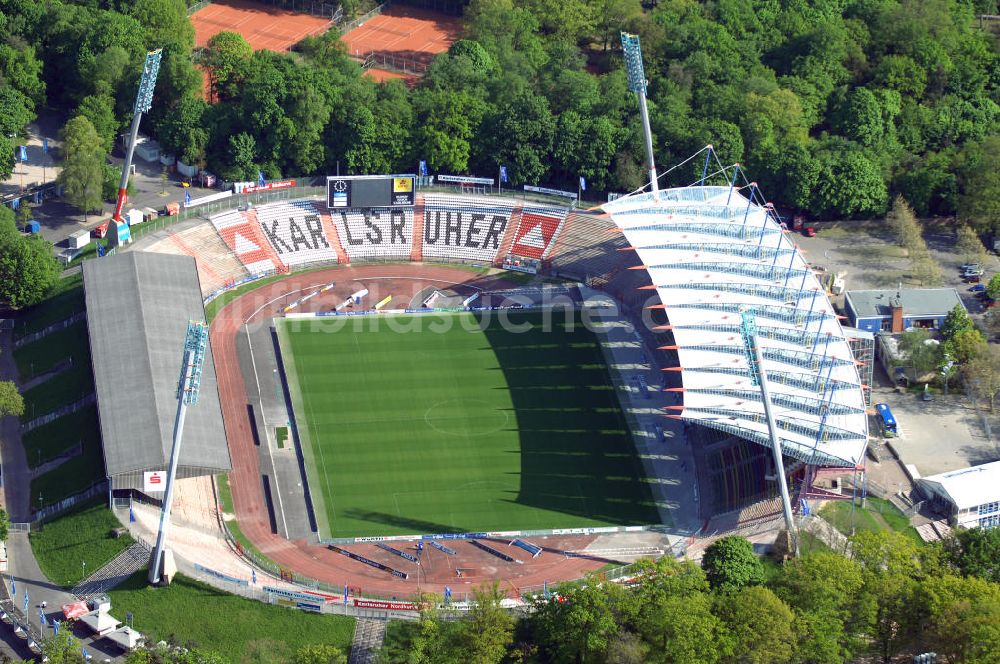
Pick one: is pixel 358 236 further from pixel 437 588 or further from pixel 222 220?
pixel 437 588

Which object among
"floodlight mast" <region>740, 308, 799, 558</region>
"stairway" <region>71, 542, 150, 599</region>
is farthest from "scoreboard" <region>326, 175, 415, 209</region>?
"floodlight mast" <region>740, 308, 799, 558</region>

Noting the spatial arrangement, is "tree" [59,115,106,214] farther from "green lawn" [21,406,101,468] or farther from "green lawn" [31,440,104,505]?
"green lawn" [31,440,104,505]

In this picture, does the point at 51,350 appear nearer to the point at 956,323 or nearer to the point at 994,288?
the point at 956,323

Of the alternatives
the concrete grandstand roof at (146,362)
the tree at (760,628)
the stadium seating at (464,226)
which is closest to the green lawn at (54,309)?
the concrete grandstand roof at (146,362)

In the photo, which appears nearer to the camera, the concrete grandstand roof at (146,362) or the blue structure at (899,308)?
the concrete grandstand roof at (146,362)

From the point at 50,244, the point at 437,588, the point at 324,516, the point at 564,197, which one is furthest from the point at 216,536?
the point at 564,197

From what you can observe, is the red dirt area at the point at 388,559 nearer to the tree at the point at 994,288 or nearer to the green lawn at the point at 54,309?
the green lawn at the point at 54,309
